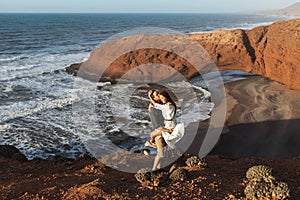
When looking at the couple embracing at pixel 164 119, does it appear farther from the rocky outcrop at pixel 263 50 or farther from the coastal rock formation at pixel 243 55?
the coastal rock formation at pixel 243 55

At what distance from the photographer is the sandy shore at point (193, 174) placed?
17.7 ft

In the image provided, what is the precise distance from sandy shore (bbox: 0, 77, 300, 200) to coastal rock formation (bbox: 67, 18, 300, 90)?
274 inches

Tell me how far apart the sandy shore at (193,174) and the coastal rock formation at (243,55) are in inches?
274

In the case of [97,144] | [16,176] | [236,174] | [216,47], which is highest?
[216,47]

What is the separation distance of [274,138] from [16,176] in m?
9.17

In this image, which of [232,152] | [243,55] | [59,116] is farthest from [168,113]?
[243,55]

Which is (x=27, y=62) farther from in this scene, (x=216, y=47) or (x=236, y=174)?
(x=236, y=174)

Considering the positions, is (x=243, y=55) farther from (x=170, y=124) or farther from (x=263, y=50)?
(x=170, y=124)

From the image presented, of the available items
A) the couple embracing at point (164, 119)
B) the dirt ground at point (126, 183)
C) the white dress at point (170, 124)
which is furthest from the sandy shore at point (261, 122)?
the white dress at point (170, 124)

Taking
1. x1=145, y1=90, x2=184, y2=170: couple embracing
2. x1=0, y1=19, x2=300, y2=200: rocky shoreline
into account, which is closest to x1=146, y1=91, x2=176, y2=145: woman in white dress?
x1=145, y1=90, x2=184, y2=170: couple embracing

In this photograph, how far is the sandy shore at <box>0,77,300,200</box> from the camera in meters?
5.39

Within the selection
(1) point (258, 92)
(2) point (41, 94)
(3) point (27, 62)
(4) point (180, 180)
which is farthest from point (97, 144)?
(3) point (27, 62)

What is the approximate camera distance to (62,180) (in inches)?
251

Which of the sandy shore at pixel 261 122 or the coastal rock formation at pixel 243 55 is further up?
the coastal rock formation at pixel 243 55
